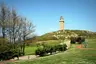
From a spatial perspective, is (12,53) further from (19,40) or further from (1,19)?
(19,40)

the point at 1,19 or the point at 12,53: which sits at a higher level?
the point at 1,19

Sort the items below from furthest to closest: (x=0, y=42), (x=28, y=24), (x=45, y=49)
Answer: (x=28, y=24) → (x=45, y=49) → (x=0, y=42)

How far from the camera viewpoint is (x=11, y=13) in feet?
143

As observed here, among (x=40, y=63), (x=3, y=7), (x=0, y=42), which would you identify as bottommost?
(x=40, y=63)

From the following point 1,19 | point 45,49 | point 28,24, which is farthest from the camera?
point 28,24

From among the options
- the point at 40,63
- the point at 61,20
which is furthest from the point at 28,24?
the point at 61,20

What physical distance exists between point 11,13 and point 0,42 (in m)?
14.7

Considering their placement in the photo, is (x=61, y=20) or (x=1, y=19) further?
(x=61, y=20)

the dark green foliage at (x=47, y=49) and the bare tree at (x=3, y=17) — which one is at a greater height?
the bare tree at (x=3, y=17)

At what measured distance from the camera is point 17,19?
4484 cm

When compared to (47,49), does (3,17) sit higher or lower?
higher

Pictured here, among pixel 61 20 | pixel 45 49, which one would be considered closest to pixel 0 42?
pixel 45 49

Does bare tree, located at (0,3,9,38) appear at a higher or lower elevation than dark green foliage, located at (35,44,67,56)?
higher

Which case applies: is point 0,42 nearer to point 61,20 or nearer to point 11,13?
point 11,13
